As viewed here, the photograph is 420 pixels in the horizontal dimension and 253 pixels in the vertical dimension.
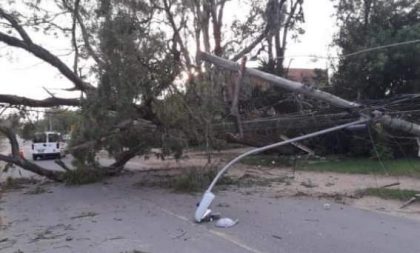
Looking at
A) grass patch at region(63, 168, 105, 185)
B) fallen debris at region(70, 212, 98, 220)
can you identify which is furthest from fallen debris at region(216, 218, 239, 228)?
grass patch at region(63, 168, 105, 185)

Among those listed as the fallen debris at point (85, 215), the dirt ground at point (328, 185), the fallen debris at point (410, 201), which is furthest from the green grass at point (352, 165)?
the fallen debris at point (85, 215)

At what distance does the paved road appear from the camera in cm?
856

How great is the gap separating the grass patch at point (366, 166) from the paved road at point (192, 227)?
5.96 metres

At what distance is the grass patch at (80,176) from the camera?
1936 centimetres

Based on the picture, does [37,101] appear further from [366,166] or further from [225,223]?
[366,166]

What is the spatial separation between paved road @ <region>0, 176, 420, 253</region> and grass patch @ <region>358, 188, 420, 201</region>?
5.64 feet

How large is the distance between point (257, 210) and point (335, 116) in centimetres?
458

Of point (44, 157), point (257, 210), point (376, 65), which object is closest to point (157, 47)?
point (257, 210)

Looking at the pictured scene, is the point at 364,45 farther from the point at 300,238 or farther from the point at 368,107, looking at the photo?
the point at 300,238

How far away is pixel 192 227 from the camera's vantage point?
33.8ft

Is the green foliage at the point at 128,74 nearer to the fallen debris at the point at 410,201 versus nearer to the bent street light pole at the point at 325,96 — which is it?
the bent street light pole at the point at 325,96

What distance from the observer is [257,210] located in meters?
12.0

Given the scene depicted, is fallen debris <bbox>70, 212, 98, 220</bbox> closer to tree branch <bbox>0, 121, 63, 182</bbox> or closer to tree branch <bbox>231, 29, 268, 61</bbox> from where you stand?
tree branch <bbox>0, 121, 63, 182</bbox>

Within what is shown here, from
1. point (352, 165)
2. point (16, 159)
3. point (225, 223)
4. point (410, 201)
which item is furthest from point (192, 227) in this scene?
point (352, 165)
